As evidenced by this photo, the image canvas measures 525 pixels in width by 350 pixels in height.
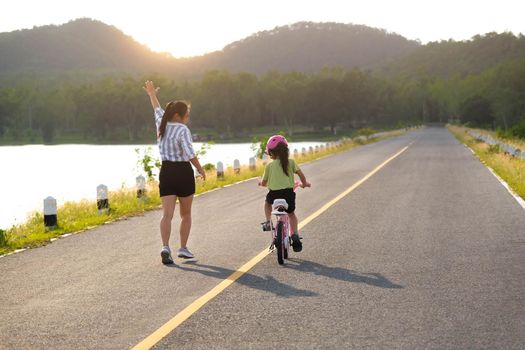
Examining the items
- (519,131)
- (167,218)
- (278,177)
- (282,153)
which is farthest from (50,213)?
(519,131)

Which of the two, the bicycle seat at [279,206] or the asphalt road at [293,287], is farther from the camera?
the bicycle seat at [279,206]

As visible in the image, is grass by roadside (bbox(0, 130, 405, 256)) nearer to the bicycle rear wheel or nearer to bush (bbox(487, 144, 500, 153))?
the bicycle rear wheel

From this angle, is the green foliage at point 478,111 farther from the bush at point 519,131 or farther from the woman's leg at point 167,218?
the woman's leg at point 167,218

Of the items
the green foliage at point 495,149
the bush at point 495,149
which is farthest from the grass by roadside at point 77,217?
the bush at point 495,149

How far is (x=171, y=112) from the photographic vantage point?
8.16m

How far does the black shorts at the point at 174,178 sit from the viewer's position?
8094 mm

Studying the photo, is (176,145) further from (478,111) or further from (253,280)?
(478,111)

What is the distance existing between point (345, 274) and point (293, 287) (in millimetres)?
882

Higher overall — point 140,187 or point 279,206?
point 279,206

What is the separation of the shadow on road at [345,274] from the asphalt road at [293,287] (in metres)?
0.01

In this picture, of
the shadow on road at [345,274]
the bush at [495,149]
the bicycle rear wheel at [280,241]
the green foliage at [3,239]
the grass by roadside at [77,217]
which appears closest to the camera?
the shadow on road at [345,274]

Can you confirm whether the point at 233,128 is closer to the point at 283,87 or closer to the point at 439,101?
the point at 283,87

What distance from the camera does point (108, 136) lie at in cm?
13500

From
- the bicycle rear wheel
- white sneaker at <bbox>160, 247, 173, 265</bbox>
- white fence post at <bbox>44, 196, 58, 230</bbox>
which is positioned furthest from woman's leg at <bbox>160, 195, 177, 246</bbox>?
white fence post at <bbox>44, 196, 58, 230</bbox>
